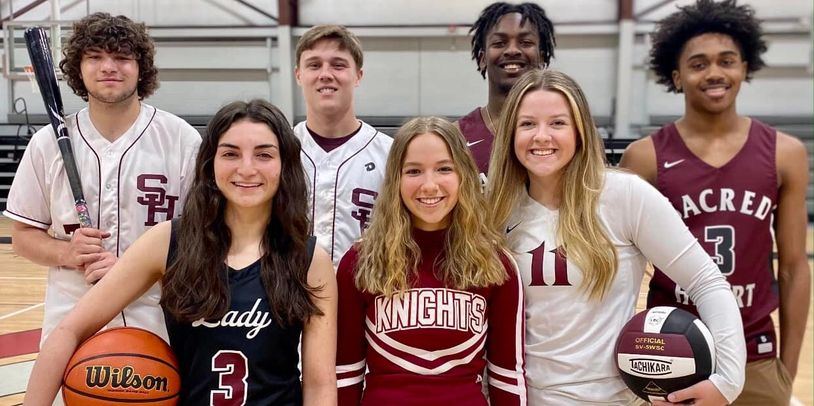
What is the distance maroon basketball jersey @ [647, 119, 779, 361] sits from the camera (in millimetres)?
1965

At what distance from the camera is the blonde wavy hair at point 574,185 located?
1.72 metres

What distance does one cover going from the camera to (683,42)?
6.90ft

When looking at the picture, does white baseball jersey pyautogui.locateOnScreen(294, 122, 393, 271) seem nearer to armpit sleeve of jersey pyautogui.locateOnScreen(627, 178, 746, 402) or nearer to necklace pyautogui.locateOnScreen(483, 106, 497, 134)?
necklace pyautogui.locateOnScreen(483, 106, 497, 134)

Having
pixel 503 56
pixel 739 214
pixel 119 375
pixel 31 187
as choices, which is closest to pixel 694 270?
pixel 739 214

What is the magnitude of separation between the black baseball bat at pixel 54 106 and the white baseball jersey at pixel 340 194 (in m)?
0.74

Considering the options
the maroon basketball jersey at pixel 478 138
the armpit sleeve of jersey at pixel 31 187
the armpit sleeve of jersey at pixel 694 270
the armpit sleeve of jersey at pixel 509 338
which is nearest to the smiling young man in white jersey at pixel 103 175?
the armpit sleeve of jersey at pixel 31 187

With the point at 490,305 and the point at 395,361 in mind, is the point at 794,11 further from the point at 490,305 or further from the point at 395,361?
the point at 395,361

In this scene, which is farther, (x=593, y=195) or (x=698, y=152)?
(x=698, y=152)

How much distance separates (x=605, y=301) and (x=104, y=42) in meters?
1.72

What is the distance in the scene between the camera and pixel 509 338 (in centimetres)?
172

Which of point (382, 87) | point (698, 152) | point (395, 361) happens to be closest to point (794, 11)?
point (698, 152)

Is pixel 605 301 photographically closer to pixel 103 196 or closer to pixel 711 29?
pixel 711 29

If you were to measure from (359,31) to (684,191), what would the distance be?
28.1ft

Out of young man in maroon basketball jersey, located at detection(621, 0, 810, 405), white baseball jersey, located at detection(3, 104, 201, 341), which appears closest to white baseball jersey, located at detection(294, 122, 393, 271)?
white baseball jersey, located at detection(3, 104, 201, 341)
